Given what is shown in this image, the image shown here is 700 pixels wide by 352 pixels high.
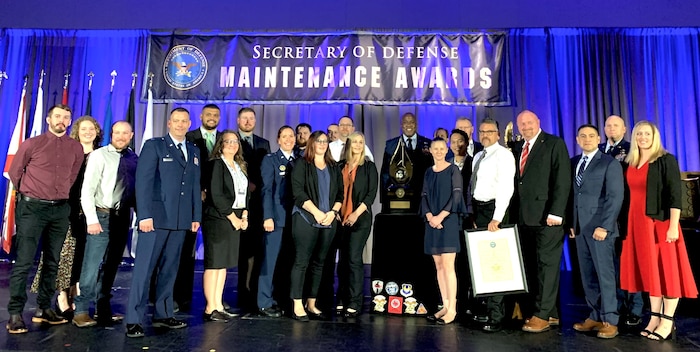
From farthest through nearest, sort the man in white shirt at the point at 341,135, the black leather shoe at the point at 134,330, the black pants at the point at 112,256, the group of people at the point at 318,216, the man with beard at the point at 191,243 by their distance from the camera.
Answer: the man in white shirt at the point at 341,135
the man with beard at the point at 191,243
the black pants at the point at 112,256
the group of people at the point at 318,216
the black leather shoe at the point at 134,330

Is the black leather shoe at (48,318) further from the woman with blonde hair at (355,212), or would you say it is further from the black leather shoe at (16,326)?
the woman with blonde hair at (355,212)

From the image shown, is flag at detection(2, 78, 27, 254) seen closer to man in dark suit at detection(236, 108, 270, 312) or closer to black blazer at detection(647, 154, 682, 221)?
man in dark suit at detection(236, 108, 270, 312)

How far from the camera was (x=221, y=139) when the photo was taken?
3328mm

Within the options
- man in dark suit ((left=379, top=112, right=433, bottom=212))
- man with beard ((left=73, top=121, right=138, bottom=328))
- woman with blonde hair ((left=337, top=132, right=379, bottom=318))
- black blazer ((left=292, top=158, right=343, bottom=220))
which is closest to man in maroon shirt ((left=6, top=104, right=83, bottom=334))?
man with beard ((left=73, top=121, right=138, bottom=328))

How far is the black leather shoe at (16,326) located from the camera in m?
Answer: 2.79

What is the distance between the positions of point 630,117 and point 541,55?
1483mm

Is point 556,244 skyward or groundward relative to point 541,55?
groundward

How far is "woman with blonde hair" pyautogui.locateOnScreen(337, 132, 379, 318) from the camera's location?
11.2 ft

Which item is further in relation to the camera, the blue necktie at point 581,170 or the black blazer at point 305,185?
the black blazer at point 305,185

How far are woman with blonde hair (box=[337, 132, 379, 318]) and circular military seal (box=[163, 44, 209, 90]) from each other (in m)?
3.90

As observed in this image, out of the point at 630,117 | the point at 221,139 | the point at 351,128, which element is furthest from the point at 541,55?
the point at 221,139

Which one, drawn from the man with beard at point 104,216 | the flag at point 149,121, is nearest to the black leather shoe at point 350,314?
the man with beard at point 104,216

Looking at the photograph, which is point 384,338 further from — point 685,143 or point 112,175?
point 685,143

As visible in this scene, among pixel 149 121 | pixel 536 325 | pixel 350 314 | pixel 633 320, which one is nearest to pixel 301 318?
pixel 350 314
